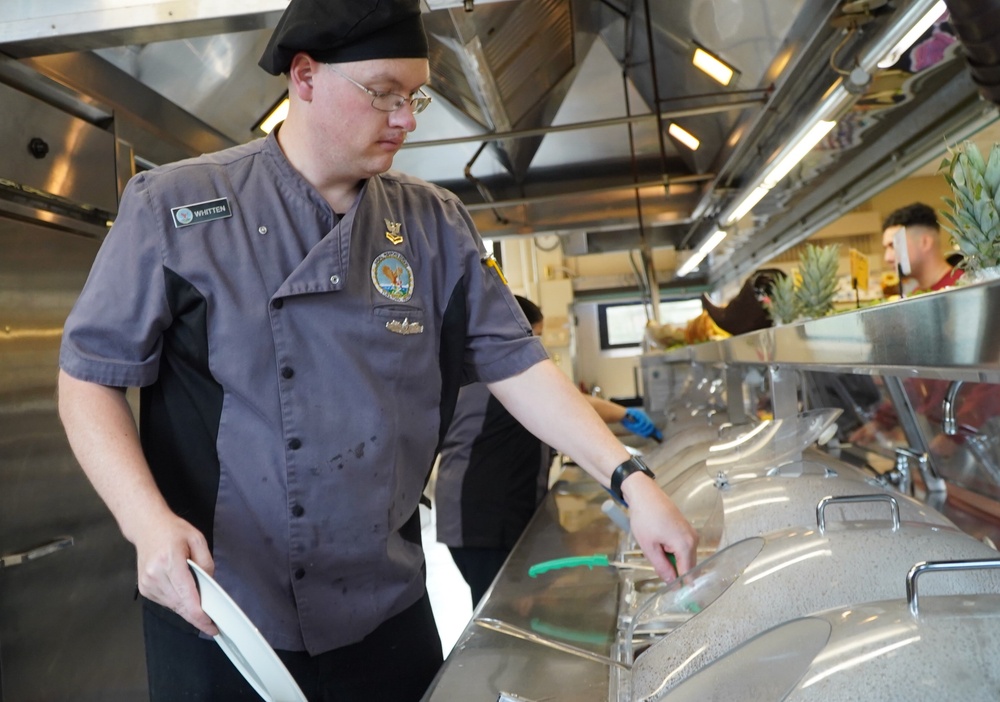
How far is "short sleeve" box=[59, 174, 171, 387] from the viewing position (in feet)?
4.18

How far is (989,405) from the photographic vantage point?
222 cm

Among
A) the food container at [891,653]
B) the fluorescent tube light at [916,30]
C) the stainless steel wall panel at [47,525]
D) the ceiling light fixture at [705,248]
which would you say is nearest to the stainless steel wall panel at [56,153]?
the stainless steel wall panel at [47,525]

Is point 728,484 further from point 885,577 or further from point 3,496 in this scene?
point 3,496

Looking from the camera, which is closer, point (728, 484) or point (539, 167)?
point (728, 484)

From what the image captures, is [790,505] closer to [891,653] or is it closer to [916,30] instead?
[891,653]

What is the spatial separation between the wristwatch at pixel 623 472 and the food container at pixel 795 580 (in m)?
0.27

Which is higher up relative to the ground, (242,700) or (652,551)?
(652,551)

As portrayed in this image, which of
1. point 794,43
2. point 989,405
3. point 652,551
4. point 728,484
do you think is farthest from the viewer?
point 794,43

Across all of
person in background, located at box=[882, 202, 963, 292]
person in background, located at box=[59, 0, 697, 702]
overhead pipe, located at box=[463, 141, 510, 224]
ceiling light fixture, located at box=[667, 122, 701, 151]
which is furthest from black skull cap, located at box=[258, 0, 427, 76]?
ceiling light fixture, located at box=[667, 122, 701, 151]

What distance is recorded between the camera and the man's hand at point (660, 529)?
127 cm

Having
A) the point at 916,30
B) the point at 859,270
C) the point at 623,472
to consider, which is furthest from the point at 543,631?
the point at 916,30

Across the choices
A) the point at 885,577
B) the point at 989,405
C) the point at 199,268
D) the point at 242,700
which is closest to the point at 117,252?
the point at 199,268

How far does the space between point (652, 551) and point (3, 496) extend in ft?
6.79

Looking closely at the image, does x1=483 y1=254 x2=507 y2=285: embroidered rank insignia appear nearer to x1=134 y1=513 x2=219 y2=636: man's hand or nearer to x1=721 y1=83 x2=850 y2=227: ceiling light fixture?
x1=134 y1=513 x2=219 y2=636: man's hand
